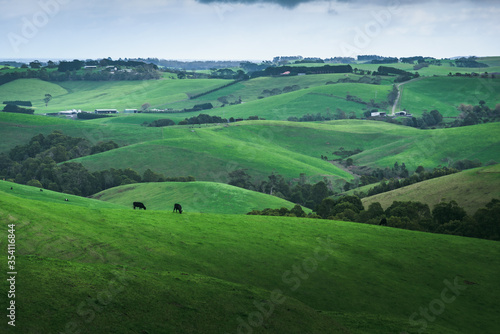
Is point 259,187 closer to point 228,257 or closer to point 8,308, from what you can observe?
point 228,257

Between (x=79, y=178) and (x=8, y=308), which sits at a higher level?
(x=8, y=308)

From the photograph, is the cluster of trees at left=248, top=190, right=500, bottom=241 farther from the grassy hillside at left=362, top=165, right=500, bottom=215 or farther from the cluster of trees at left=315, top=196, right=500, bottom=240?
the grassy hillside at left=362, top=165, right=500, bottom=215

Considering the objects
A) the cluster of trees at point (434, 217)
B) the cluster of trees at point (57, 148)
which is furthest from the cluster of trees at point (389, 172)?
the cluster of trees at point (57, 148)

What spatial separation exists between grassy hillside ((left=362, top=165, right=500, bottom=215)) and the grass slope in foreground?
1427 inches

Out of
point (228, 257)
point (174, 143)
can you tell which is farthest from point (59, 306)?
point (174, 143)

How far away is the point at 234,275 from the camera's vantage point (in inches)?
1428

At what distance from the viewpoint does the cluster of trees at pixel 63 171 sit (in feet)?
446

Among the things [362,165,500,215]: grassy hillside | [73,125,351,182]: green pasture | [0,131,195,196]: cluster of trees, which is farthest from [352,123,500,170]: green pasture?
[0,131,195,196]: cluster of trees

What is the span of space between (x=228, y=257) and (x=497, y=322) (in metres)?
21.2

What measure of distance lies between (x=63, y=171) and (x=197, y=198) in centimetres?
6394

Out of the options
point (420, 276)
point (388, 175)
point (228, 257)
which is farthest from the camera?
point (388, 175)

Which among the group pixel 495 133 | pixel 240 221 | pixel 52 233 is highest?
pixel 52 233

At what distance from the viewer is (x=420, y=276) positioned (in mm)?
41969

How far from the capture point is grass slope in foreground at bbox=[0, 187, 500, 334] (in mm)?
24109
